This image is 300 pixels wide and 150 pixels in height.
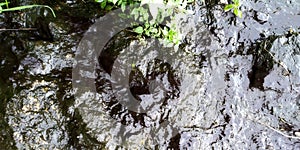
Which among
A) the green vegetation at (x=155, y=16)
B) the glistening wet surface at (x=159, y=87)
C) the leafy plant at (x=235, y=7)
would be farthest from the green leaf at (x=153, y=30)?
the leafy plant at (x=235, y=7)

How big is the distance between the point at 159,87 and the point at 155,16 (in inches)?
23.8

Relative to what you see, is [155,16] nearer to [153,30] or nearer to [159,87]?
[153,30]

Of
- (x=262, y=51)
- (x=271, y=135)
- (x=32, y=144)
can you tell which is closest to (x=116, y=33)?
(x=32, y=144)

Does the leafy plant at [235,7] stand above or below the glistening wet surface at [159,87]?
above

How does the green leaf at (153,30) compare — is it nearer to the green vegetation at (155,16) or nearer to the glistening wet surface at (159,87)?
the green vegetation at (155,16)

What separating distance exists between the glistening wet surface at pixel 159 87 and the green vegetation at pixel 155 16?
0.38 ft

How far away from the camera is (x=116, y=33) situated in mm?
2902

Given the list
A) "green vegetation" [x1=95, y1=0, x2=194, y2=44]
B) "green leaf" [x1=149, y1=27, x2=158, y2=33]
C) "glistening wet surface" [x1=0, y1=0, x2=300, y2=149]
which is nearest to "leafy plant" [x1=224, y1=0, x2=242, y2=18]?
"glistening wet surface" [x1=0, y1=0, x2=300, y2=149]

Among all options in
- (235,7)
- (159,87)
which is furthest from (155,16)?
(235,7)

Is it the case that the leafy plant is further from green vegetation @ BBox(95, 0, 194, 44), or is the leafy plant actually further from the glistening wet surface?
green vegetation @ BBox(95, 0, 194, 44)

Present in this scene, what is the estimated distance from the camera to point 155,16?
273 centimetres

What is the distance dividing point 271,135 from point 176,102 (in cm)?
88

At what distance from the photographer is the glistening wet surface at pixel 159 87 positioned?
2465mm

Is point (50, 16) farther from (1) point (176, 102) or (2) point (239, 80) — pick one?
(2) point (239, 80)
